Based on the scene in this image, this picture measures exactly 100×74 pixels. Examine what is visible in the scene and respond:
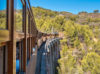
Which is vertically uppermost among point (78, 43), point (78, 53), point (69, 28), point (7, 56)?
point (69, 28)

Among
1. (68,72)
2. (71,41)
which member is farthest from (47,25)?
(68,72)

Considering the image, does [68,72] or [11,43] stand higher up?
[11,43]

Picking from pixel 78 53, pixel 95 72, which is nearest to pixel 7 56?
pixel 95 72

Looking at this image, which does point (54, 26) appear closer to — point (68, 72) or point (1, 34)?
point (68, 72)

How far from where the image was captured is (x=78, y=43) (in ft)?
76.8

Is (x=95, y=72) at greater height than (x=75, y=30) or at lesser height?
lesser

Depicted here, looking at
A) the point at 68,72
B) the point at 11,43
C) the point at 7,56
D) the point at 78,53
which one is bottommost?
the point at 68,72

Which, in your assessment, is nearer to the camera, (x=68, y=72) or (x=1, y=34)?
(x=1, y=34)

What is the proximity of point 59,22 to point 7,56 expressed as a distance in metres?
26.0

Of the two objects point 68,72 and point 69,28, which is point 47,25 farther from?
point 68,72

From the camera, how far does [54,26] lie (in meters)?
26.2

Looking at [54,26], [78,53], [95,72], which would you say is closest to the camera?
[95,72]

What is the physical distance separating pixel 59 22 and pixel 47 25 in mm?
3803

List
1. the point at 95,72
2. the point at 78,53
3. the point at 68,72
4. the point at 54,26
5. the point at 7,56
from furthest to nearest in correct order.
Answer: the point at 54,26 → the point at 78,53 → the point at 68,72 → the point at 95,72 → the point at 7,56
